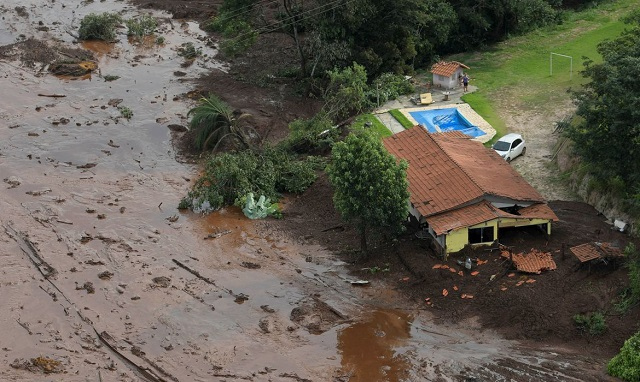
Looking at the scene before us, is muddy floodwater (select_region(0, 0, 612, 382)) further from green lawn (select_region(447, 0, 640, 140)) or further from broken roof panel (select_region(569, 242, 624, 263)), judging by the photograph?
green lawn (select_region(447, 0, 640, 140))

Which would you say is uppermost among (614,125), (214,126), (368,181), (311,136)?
(614,125)

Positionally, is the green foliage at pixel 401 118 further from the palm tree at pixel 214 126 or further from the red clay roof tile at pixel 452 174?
the palm tree at pixel 214 126

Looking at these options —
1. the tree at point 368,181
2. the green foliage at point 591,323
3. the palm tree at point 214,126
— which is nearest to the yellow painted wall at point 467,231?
the tree at point 368,181

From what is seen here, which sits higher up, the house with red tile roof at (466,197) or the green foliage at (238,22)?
the green foliage at (238,22)

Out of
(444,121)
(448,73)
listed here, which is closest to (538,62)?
(448,73)

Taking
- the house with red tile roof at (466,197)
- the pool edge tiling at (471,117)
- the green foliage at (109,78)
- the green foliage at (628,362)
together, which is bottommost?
the pool edge tiling at (471,117)

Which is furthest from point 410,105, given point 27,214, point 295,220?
point 27,214

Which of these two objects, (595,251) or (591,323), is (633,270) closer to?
(595,251)
